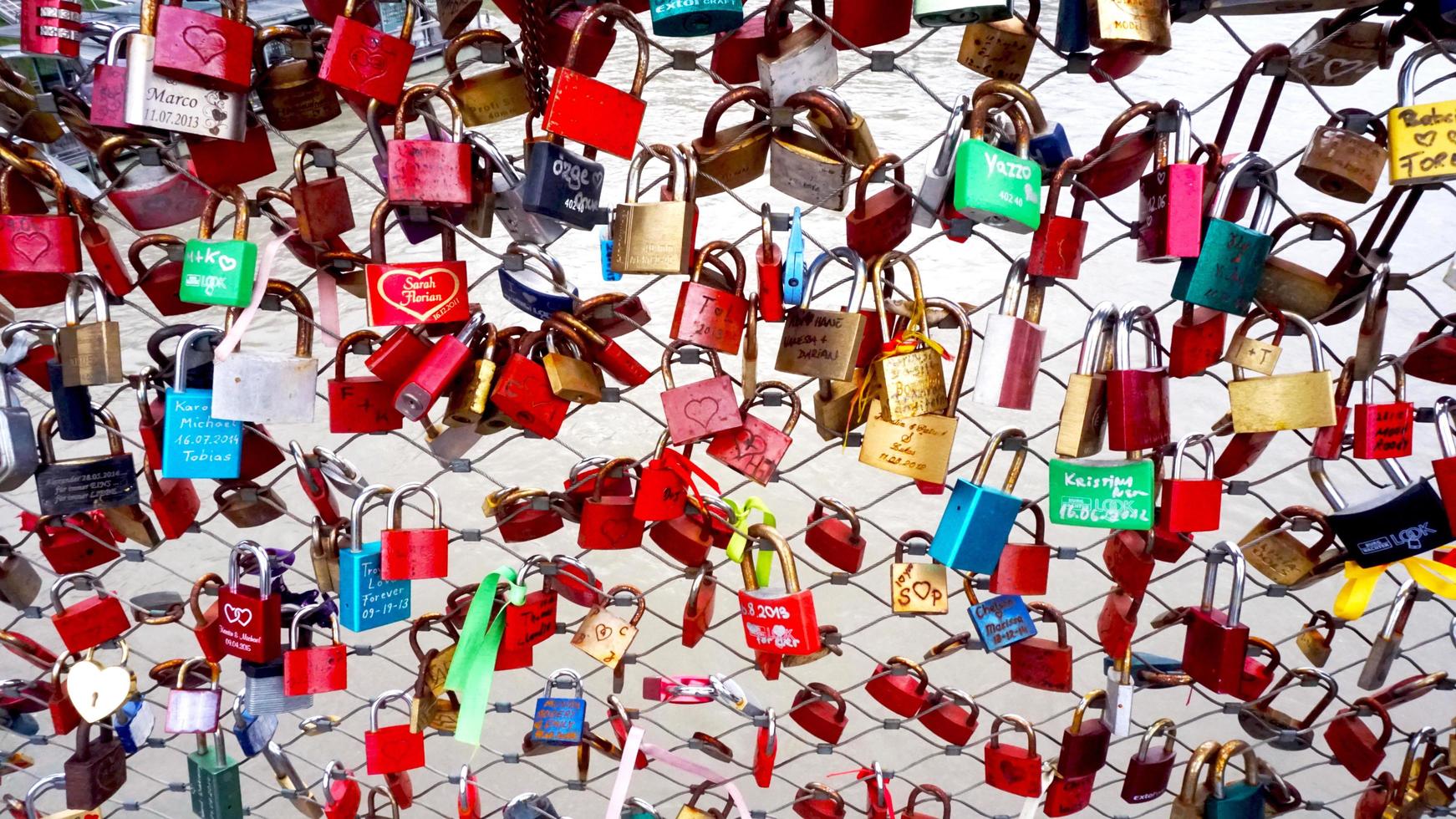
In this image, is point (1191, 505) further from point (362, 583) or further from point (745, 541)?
point (362, 583)

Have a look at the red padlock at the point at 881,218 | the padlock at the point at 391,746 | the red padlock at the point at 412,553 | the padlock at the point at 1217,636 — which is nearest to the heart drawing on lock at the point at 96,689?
the padlock at the point at 391,746

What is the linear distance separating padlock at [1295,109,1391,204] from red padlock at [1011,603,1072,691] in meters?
0.50

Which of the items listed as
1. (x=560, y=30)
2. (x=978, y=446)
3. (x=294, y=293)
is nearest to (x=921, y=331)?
(x=560, y=30)

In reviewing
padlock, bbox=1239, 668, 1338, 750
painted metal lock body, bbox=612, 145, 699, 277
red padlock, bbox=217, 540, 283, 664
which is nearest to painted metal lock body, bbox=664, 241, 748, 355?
painted metal lock body, bbox=612, 145, 699, 277

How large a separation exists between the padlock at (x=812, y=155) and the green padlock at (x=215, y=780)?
945mm

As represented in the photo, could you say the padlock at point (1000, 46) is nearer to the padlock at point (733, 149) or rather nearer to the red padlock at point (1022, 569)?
the padlock at point (733, 149)

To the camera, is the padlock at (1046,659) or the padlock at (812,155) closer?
the padlock at (812,155)

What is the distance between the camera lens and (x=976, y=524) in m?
0.93

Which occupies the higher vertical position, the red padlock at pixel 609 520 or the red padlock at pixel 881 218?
the red padlock at pixel 881 218

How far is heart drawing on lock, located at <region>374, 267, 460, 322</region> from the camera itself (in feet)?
3.01

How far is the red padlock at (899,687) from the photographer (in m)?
1.16

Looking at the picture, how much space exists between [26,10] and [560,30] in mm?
467

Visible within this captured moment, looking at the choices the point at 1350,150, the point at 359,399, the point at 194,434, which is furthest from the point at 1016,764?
the point at 194,434

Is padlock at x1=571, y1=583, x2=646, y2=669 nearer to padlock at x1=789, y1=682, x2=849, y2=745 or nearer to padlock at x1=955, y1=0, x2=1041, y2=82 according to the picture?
padlock at x1=789, y1=682, x2=849, y2=745
